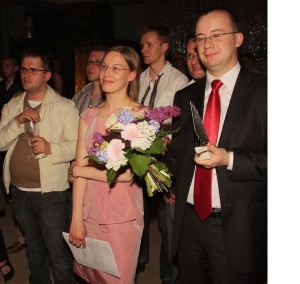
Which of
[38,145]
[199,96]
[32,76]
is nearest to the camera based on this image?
[199,96]

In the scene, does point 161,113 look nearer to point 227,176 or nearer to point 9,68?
point 227,176

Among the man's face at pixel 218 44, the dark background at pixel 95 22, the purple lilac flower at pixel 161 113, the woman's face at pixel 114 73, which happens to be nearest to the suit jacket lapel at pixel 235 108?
the man's face at pixel 218 44

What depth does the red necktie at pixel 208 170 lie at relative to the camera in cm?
188

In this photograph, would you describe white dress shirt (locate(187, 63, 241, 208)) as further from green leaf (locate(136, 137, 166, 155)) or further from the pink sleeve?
the pink sleeve

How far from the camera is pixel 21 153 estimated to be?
275cm

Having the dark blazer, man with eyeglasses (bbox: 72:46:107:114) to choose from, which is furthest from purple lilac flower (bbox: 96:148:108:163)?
man with eyeglasses (bbox: 72:46:107:114)

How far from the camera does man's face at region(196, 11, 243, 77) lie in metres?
1.88

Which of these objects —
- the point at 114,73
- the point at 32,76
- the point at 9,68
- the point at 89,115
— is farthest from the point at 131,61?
the point at 9,68

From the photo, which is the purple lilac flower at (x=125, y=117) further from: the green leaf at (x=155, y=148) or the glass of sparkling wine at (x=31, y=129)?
the glass of sparkling wine at (x=31, y=129)

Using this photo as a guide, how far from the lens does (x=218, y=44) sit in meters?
1.89

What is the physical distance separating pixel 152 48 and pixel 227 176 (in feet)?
6.20

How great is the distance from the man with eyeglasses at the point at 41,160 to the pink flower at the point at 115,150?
0.91 metres

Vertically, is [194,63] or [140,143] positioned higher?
[194,63]
